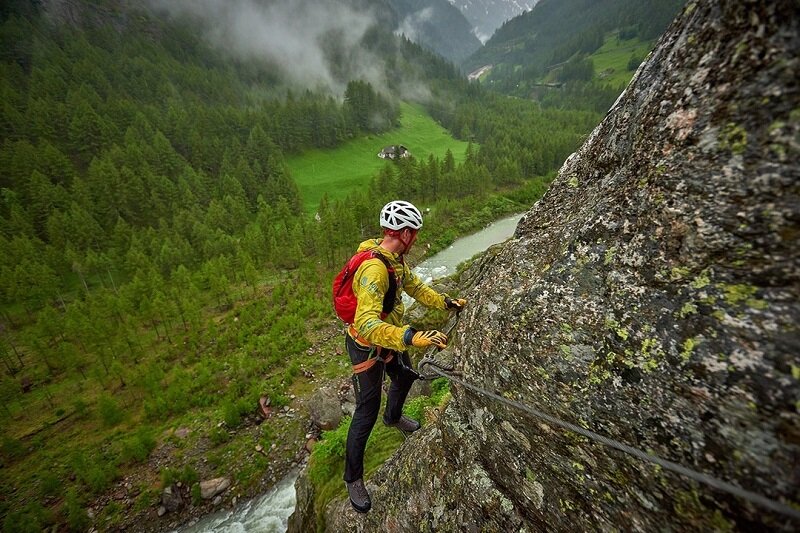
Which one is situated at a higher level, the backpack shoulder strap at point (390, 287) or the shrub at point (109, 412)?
the backpack shoulder strap at point (390, 287)

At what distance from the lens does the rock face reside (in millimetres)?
2174

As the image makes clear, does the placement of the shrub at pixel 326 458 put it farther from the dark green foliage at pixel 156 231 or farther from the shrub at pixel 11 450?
the shrub at pixel 11 450

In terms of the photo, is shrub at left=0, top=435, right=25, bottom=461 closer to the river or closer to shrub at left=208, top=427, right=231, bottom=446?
shrub at left=208, top=427, right=231, bottom=446

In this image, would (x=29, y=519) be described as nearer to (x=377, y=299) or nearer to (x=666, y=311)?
(x=377, y=299)

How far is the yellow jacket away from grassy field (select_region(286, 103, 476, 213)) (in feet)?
215

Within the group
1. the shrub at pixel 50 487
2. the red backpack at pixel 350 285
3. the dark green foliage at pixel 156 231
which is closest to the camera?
the red backpack at pixel 350 285

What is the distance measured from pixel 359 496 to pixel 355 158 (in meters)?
101

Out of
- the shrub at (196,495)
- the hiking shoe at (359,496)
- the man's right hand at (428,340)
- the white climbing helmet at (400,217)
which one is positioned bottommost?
the shrub at (196,495)

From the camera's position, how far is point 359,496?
626 centimetres

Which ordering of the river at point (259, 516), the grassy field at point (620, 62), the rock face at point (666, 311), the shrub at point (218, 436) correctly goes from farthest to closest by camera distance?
1. the grassy field at point (620, 62)
2. the shrub at point (218, 436)
3. the river at point (259, 516)
4. the rock face at point (666, 311)

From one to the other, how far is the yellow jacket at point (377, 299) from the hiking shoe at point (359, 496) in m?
3.20

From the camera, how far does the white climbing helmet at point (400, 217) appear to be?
17.2 ft

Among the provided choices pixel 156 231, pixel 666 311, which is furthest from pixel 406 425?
pixel 156 231

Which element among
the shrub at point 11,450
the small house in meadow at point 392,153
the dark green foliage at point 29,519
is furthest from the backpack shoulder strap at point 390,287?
the small house in meadow at point 392,153
